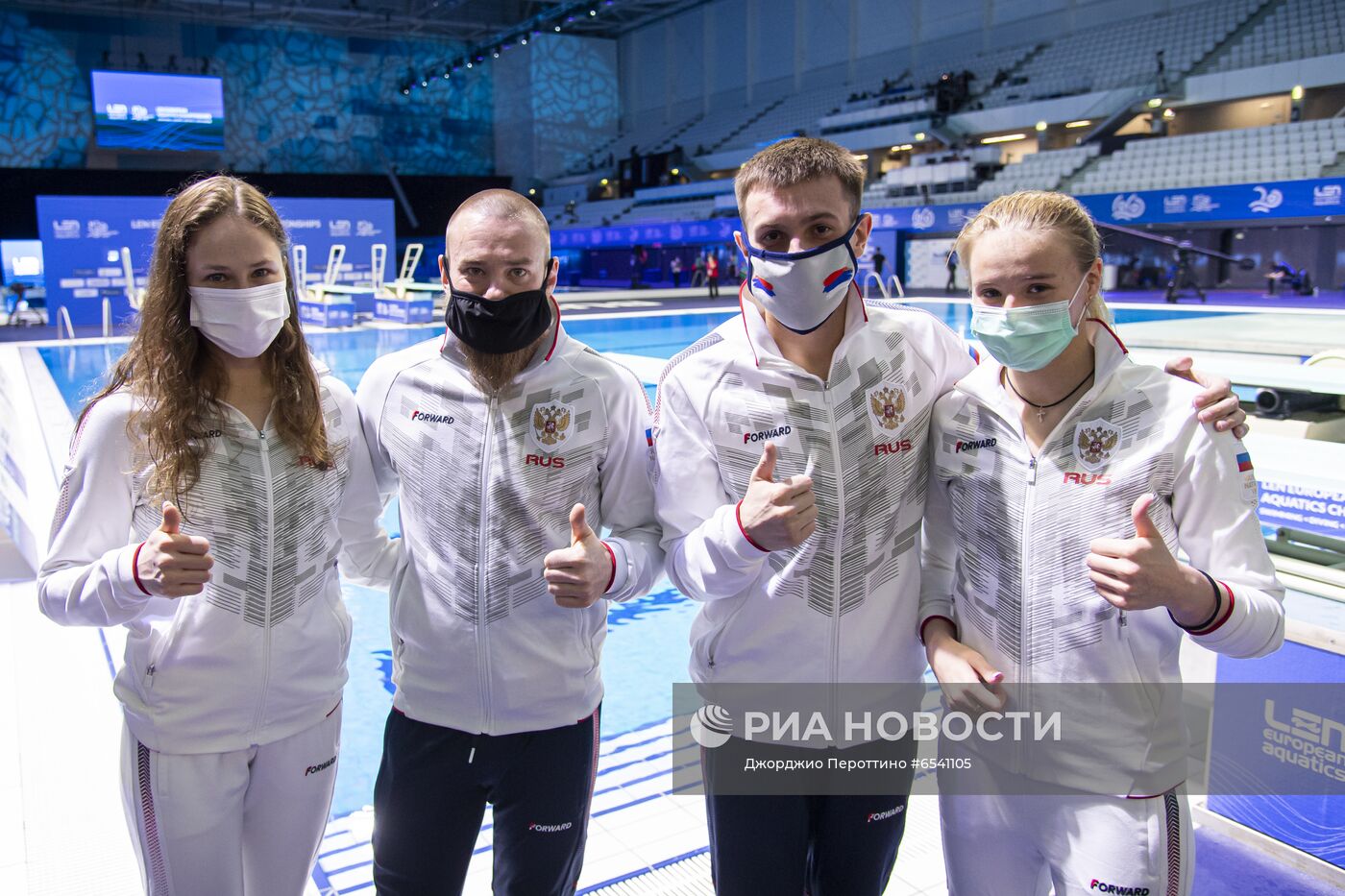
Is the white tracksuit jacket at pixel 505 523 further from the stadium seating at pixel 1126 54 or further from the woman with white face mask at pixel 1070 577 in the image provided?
the stadium seating at pixel 1126 54

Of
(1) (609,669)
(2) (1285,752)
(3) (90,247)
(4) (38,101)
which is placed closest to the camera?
(2) (1285,752)

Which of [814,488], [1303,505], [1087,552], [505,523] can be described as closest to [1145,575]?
[1087,552]

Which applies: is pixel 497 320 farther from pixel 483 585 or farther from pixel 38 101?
pixel 38 101

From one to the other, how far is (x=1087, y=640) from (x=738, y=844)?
2.44ft

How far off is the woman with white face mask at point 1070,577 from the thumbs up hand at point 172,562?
4.22ft

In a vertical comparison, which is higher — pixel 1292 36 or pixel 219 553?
pixel 1292 36

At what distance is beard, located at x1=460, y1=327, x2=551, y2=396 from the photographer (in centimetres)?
193

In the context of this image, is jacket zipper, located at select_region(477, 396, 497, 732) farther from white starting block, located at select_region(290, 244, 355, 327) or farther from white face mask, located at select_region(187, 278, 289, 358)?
white starting block, located at select_region(290, 244, 355, 327)

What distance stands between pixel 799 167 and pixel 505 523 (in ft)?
2.89

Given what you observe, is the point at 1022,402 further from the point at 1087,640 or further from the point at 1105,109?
the point at 1105,109

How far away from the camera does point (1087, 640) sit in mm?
1684

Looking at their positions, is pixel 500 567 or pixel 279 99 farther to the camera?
pixel 279 99

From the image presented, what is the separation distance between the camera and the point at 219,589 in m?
1.79

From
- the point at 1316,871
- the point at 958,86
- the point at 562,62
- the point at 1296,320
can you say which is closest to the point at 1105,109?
the point at 958,86
